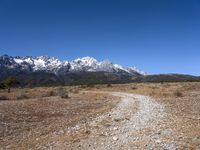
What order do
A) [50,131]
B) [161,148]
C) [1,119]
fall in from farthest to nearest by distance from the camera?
[1,119], [50,131], [161,148]

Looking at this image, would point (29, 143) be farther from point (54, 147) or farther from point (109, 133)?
point (109, 133)

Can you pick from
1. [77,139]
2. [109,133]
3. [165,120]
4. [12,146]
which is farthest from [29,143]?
[165,120]

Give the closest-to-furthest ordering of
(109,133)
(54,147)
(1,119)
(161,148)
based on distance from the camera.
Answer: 1. (161,148)
2. (54,147)
3. (109,133)
4. (1,119)

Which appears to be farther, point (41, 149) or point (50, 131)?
point (50, 131)

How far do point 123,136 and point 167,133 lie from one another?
2.41 meters

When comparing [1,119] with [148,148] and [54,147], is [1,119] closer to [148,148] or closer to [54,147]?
[54,147]

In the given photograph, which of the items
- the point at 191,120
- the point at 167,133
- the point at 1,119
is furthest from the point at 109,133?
the point at 1,119

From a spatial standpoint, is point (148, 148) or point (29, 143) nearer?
point (148, 148)

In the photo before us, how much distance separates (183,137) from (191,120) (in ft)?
19.3

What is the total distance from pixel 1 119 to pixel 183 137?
15764 mm

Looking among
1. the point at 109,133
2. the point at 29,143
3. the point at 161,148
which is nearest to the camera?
the point at 161,148

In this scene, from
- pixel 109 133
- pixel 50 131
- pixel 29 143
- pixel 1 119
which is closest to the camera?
pixel 29 143

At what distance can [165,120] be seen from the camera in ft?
74.9

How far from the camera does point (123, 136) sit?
17.9 metres
